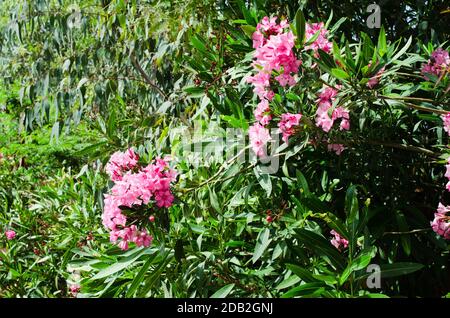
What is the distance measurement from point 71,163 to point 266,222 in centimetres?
514

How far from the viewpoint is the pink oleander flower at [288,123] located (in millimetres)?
1858

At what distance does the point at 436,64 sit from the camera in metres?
2.03

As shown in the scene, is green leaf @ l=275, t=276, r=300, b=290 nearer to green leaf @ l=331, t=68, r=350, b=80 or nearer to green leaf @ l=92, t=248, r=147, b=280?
green leaf @ l=92, t=248, r=147, b=280

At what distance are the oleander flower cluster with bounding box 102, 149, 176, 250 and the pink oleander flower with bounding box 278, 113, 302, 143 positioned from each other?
13.8 inches

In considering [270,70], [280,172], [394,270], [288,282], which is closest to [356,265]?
[394,270]

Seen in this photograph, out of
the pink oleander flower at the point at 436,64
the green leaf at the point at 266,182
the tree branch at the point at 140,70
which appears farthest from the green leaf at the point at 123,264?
the tree branch at the point at 140,70

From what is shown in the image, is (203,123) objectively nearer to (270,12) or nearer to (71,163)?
(270,12)

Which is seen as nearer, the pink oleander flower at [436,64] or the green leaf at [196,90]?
the pink oleander flower at [436,64]

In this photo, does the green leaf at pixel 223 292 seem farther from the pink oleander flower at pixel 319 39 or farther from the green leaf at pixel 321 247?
the pink oleander flower at pixel 319 39

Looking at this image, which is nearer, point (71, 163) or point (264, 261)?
point (264, 261)

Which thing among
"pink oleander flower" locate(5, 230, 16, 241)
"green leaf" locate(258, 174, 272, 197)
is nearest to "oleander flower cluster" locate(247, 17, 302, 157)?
"green leaf" locate(258, 174, 272, 197)

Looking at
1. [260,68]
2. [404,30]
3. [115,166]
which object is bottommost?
[115,166]
